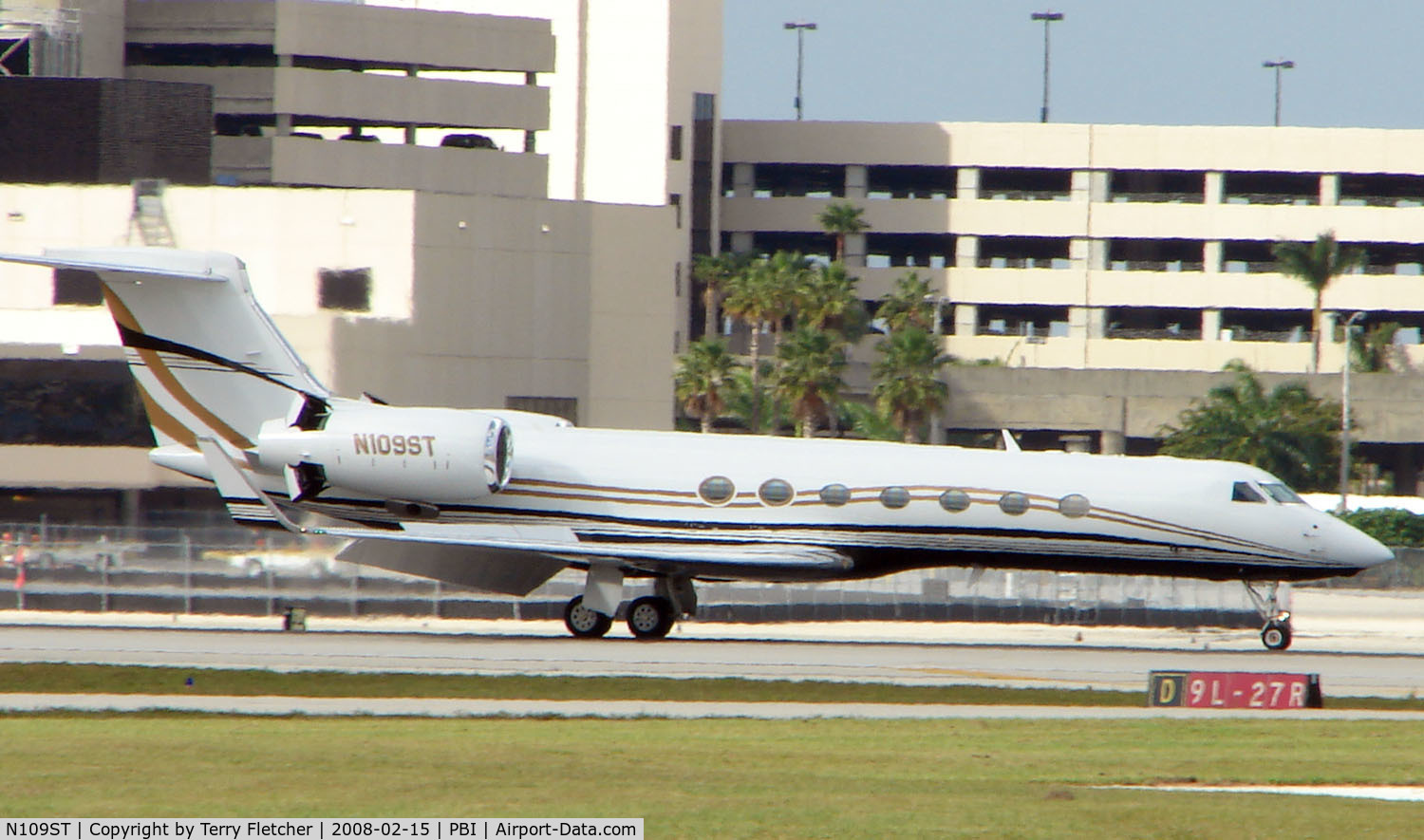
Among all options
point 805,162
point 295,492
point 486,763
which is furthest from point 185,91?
point 805,162

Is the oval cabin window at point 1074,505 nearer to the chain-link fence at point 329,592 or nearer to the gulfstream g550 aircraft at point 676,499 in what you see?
the gulfstream g550 aircraft at point 676,499

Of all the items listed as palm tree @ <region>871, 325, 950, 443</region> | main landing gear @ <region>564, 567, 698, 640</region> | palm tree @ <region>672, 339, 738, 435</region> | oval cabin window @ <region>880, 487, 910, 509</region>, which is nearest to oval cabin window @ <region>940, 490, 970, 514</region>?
oval cabin window @ <region>880, 487, 910, 509</region>

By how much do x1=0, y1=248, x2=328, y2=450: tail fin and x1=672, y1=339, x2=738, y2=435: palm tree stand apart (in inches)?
2010

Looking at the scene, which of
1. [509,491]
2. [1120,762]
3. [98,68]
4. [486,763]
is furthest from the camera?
[98,68]

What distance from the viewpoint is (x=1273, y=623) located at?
28953 millimetres

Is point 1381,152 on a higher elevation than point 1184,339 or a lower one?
higher

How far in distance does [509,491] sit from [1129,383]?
5699 centimetres

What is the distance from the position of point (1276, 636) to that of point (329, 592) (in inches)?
592

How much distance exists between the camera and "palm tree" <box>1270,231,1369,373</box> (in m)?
92.0

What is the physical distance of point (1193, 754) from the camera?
16.2 meters

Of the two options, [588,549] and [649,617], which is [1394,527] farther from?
[588,549]

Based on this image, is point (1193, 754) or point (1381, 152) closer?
point (1193, 754)

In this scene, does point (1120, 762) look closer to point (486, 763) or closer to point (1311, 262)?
point (486, 763)

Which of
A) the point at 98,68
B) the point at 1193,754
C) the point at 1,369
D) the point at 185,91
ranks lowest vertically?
the point at 1193,754
